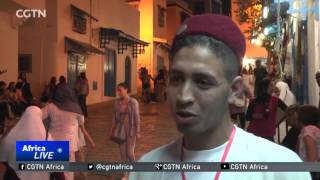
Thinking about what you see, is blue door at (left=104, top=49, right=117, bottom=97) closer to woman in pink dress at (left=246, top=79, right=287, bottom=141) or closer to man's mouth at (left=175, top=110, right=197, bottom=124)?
woman in pink dress at (left=246, top=79, right=287, bottom=141)

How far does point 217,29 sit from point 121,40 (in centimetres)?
756

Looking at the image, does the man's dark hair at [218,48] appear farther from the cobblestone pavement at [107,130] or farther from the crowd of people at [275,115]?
the cobblestone pavement at [107,130]

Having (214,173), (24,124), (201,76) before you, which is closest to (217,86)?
(201,76)

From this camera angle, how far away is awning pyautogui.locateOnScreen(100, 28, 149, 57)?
7.75 meters

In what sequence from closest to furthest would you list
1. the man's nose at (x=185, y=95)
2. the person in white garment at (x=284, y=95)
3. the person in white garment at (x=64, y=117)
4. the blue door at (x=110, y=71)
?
the man's nose at (x=185, y=95) → the person in white garment at (x=64, y=117) → the person in white garment at (x=284, y=95) → the blue door at (x=110, y=71)

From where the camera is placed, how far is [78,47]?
10539 millimetres

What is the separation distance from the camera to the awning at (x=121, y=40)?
25.4ft

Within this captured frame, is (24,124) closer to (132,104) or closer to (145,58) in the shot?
(132,104)

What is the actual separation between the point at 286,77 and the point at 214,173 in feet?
32.4

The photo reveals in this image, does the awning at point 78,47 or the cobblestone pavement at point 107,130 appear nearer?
the cobblestone pavement at point 107,130

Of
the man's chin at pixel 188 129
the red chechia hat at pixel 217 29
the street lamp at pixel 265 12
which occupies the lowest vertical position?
the man's chin at pixel 188 129

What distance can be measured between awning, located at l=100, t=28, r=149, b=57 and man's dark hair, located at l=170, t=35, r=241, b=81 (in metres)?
6.10

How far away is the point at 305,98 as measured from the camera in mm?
8570

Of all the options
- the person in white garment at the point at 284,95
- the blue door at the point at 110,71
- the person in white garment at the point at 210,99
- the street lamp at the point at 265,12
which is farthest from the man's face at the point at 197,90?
the street lamp at the point at 265,12
